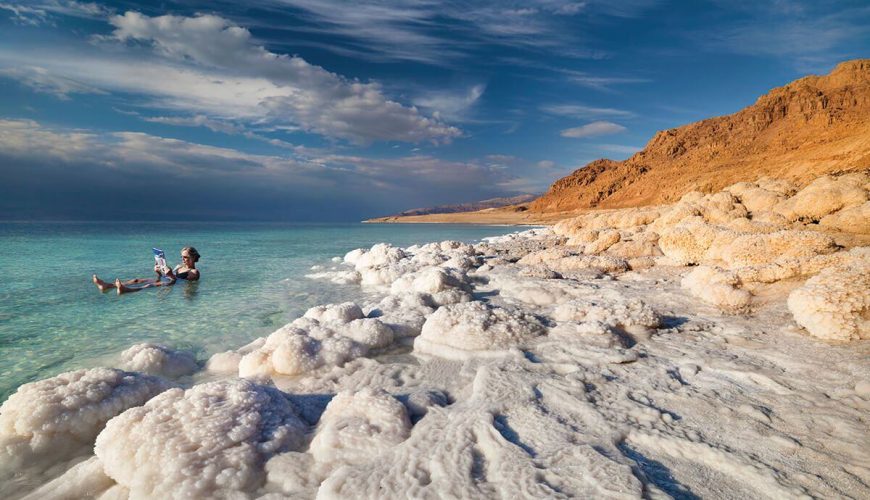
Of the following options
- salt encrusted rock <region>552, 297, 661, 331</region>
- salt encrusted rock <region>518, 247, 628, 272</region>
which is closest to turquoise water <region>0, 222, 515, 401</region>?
salt encrusted rock <region>552, 297, 661, 331</region>

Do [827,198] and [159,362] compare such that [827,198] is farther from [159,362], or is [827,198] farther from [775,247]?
[159,362]

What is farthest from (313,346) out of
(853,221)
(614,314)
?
(853,221)

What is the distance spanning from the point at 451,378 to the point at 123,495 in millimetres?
2560

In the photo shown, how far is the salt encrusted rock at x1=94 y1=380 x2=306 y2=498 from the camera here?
7.16ft

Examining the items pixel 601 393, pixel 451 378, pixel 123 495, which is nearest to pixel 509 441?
pixel 601 393

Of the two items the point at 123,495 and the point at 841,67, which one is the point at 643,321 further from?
the point at 841,67

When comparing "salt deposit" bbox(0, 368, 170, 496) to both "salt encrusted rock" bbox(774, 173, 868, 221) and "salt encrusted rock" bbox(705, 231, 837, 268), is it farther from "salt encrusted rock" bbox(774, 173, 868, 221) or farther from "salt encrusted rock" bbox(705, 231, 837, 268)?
"salt encrusted rock" bbox(774, 173, 868, 221)

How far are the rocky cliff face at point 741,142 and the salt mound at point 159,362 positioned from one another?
42.4 metres

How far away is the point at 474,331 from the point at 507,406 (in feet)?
5.19

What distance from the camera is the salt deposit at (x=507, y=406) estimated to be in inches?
83.4

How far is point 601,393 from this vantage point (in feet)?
10.2

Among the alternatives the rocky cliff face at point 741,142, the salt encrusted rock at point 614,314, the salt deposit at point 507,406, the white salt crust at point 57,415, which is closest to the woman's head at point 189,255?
the salt deposit at point 507,406

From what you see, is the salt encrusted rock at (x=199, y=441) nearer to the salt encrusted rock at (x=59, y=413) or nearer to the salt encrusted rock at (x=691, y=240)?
the salt encrusted rock at (x=59, y=413)

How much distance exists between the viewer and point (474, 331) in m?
4.48
